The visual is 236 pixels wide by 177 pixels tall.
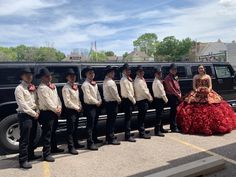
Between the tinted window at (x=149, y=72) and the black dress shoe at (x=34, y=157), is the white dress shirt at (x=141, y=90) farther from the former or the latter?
the black dress shoe at (x=34, y=157)

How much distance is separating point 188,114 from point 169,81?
98 centimetres

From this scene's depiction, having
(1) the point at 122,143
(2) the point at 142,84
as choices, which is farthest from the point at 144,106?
(1) the point at 122,143

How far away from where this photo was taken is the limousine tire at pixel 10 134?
24.6 ft

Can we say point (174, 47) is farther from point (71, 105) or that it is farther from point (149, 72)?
point (71, 105)

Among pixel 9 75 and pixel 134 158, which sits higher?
pixel 9 75

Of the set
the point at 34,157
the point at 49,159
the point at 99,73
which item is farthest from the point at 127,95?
the point at 34,157

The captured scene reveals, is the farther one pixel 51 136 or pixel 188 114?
pixel 188 114

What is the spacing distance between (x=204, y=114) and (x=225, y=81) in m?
A: 3.27

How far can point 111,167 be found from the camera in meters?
6.25

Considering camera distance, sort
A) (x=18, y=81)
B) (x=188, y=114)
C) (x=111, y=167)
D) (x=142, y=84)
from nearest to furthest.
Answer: (x=111, y=167) → (x=18, y=81) → (x=142, y=84) → (x=188, y=114)

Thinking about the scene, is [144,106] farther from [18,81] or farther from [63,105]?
[18,81]

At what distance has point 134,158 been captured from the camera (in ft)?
22.2

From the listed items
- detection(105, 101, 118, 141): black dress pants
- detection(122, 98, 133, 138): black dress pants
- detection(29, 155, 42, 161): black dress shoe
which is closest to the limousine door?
detection(122, 98, 133, 138): black dress pants

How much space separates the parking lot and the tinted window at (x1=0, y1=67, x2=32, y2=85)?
162 cm
